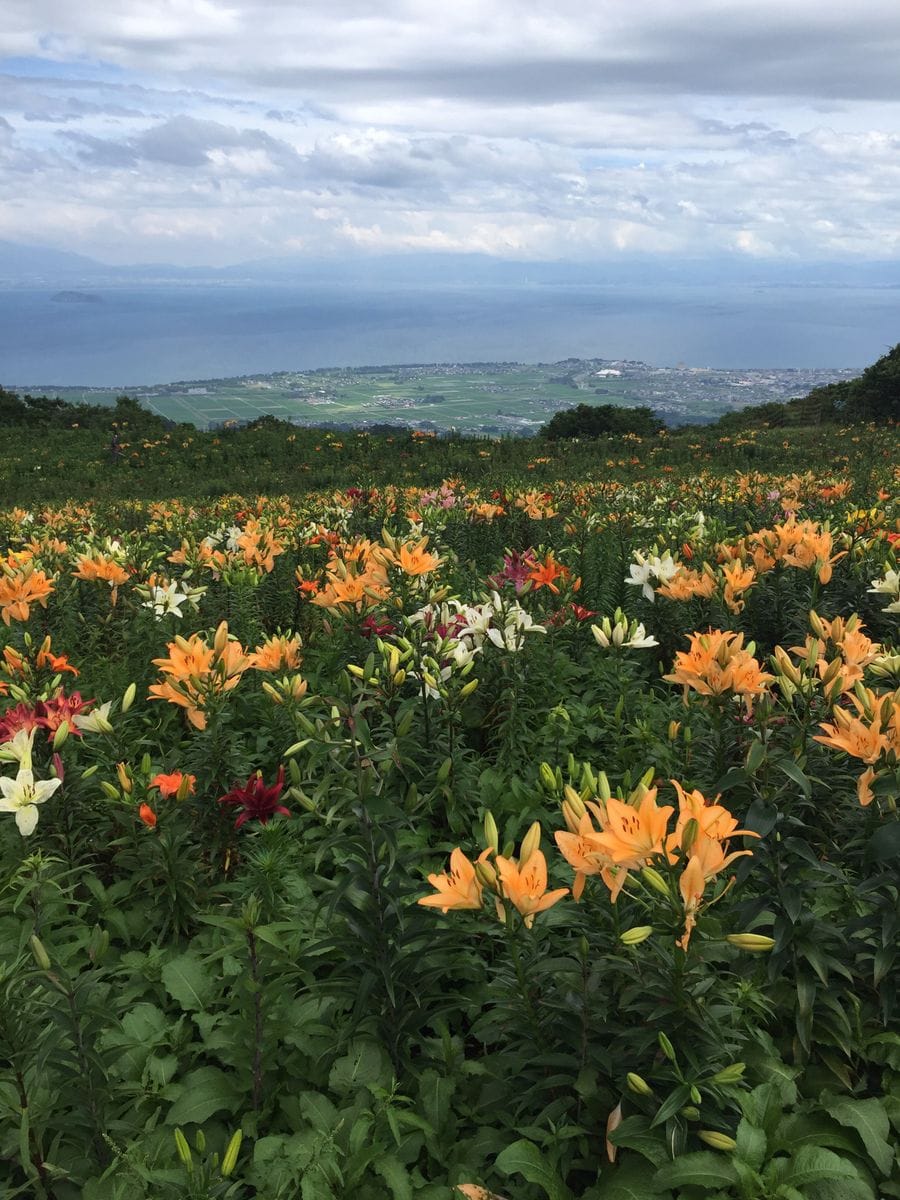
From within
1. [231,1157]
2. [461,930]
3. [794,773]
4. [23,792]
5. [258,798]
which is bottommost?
[231,1157]

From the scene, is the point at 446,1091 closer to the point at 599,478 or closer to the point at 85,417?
the point at 599,478

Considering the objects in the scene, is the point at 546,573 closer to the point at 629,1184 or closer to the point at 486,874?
the point at 486,874

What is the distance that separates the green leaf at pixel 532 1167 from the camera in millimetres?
1637

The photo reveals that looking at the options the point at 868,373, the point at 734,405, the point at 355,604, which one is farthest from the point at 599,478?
the point at 734,405

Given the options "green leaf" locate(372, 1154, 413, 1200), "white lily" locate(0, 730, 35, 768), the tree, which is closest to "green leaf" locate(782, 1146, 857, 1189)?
"green leaf" locate(372, 1154, 413, 1200)

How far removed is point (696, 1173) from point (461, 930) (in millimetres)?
749

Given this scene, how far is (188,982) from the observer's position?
2363mm

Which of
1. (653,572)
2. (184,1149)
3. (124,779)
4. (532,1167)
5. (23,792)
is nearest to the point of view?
(184,1149)

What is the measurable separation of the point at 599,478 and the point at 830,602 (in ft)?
33.8

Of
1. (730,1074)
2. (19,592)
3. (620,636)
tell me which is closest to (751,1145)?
(730,1074)

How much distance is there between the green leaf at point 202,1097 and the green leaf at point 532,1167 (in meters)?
0.79

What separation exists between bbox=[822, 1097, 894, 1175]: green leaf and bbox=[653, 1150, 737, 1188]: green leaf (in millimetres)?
362

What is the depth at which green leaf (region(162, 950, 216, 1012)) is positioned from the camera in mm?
2314

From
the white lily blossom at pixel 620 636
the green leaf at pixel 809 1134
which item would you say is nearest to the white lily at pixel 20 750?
the white lily blossom at pixel 620 636
